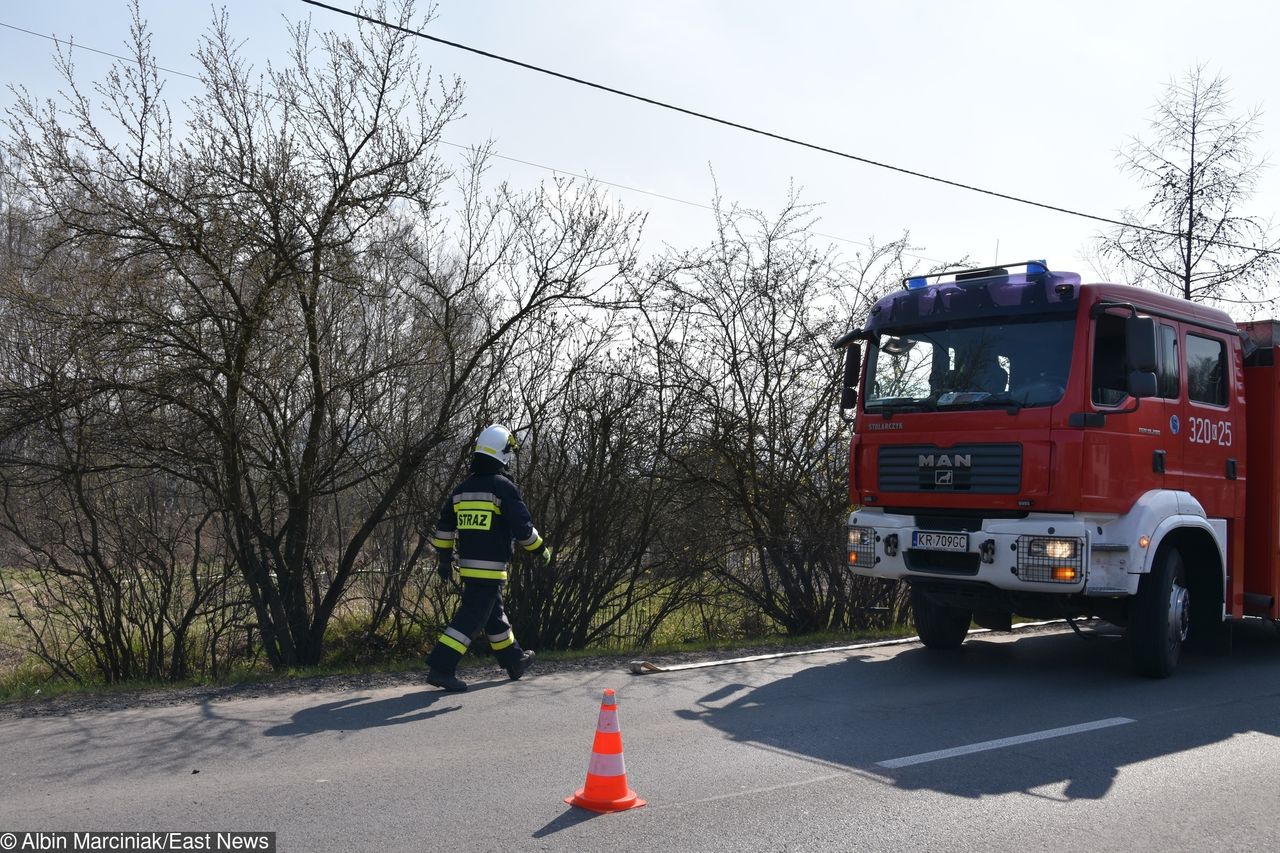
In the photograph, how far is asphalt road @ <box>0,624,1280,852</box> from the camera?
4684 millimetres

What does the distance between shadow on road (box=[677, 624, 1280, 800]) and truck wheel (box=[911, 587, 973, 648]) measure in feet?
0.60

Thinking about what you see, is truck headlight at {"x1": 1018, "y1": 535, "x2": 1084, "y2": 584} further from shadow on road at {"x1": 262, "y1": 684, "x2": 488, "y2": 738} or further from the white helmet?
shadow on road at {"x1": 262, "y1": 684, "x2": 488, "y2": 738}

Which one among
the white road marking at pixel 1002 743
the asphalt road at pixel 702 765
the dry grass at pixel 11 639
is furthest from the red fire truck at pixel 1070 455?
the dry grass at pixel 11 639

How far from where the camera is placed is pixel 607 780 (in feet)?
16.5

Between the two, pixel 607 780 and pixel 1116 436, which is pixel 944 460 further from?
pixel 607 780

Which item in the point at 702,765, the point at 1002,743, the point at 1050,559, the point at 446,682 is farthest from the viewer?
the point at 1050,559

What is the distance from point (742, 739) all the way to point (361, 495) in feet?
20.6

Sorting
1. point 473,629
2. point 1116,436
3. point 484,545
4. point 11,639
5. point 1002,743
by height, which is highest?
point 1116,436

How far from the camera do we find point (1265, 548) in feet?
30.6

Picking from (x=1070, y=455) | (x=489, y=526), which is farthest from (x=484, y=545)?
(x=1070, y=455)

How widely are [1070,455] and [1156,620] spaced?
1.71 metres

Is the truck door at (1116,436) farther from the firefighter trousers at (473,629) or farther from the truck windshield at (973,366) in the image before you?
the firefighter trousers at (473,629)

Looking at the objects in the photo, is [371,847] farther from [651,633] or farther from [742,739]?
[651,633]

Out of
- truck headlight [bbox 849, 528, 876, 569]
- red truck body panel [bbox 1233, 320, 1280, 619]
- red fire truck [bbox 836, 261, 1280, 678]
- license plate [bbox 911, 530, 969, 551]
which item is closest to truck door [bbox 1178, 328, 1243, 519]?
red fire truck [bbox 836, 261, 1280, 678]
